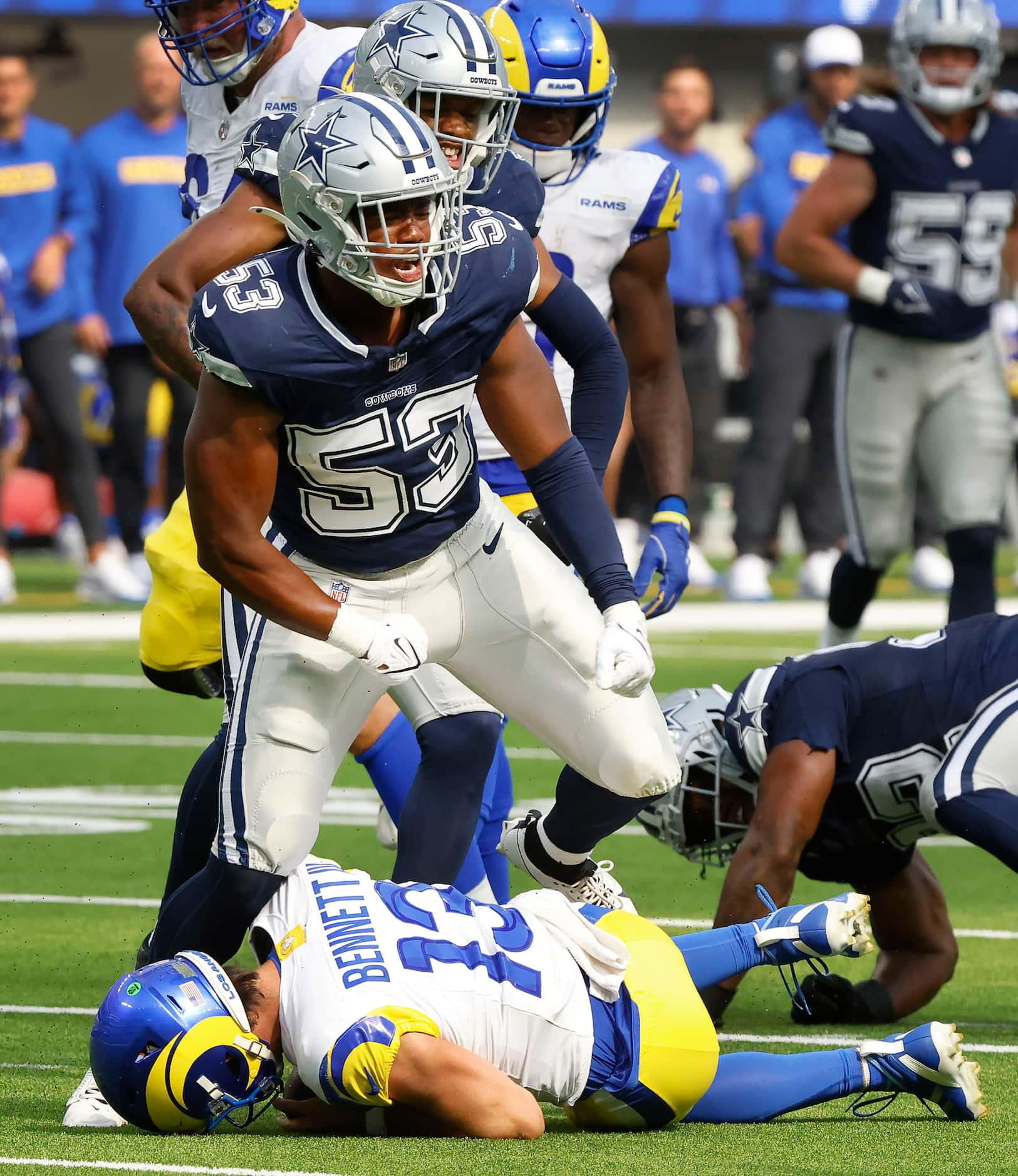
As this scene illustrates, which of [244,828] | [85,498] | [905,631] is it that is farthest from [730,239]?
[244,828]

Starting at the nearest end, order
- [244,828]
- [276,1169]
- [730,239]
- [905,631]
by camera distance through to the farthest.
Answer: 1. [276,1169]
2. [244,828]
3. [905,631]
4. [730,239]

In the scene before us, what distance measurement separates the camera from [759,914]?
4316 mm

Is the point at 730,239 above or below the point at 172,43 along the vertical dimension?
below

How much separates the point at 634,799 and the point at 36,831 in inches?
98.6

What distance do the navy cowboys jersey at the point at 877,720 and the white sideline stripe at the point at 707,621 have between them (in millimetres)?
5341

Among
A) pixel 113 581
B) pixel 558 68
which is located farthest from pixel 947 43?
pixel 113 581

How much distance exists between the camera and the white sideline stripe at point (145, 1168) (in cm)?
320

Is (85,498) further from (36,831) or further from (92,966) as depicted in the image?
(92,966)

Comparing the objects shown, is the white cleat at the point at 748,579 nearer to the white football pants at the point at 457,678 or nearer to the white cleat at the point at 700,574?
the white cleat at the point at 700,574

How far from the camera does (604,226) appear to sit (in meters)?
5.02

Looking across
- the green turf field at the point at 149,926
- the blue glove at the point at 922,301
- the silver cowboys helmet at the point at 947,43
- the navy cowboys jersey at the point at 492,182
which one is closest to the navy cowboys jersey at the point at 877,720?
the green turf field at the point at 149,926

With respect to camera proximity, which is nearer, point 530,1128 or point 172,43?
point 530,1128

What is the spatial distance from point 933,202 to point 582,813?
323 cm

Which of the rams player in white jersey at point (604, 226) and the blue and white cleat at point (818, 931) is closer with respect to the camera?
the blue and white cleat at point (818, 931)
